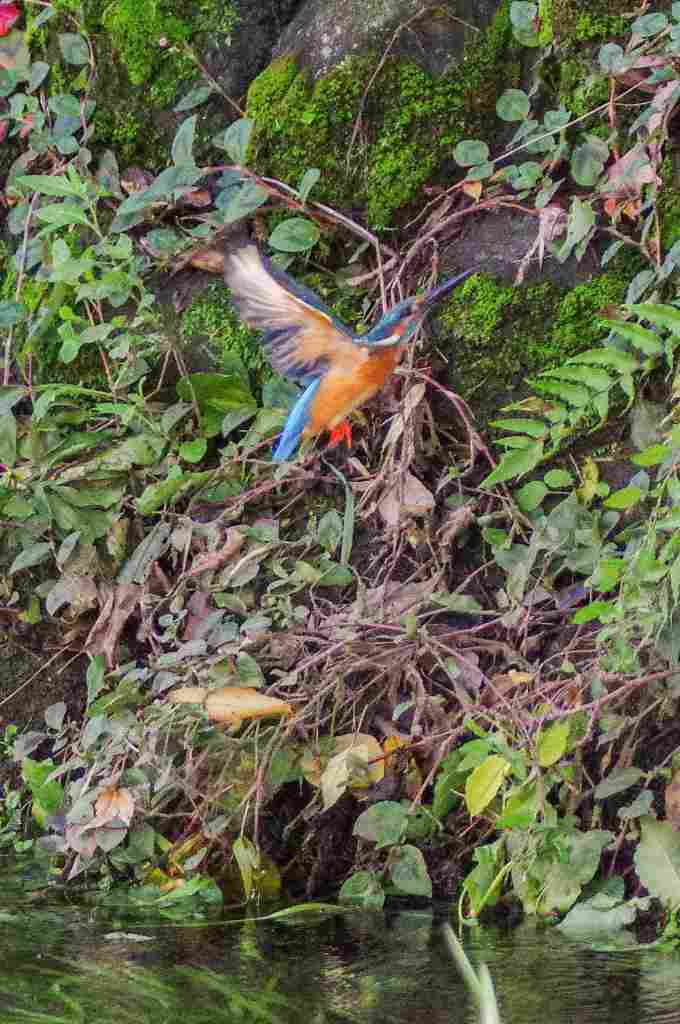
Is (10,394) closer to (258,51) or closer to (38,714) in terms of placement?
(38,714)

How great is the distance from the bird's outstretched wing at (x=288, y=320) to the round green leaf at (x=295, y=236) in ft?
1.51

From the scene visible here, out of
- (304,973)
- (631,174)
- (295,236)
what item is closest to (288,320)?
(295,236)

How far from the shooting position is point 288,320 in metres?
3.20

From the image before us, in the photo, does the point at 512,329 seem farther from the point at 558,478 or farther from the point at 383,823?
the point at 383,823

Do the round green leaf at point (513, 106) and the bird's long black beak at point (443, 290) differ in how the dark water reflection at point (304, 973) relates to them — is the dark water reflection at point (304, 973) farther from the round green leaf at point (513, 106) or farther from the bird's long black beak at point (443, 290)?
the round green leaf at point (513, 106)

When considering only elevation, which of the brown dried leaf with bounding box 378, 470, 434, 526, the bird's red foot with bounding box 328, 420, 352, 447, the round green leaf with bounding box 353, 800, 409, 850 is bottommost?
the round green leaf with bounding box 353, 800, 409, 850

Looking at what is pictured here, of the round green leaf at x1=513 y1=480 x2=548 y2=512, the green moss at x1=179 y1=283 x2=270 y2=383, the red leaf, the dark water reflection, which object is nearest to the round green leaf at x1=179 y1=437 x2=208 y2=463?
the green moss at x1=179 y1=283 x2=270 y2=383

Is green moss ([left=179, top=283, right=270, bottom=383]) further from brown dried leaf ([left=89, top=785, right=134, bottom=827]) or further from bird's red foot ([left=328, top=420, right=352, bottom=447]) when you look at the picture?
brown dried leaf ([left=89, top=785, right=134, bottom=827])

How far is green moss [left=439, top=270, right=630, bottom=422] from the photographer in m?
3.44

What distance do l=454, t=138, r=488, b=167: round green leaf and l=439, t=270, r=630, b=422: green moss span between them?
285 mm

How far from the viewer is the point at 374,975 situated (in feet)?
8.03

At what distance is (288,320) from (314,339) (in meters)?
0.07

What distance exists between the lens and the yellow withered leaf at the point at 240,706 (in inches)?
123

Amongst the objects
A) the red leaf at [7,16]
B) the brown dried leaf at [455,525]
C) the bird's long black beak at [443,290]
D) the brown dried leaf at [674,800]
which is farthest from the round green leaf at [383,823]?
the red leaf at [7,16]
